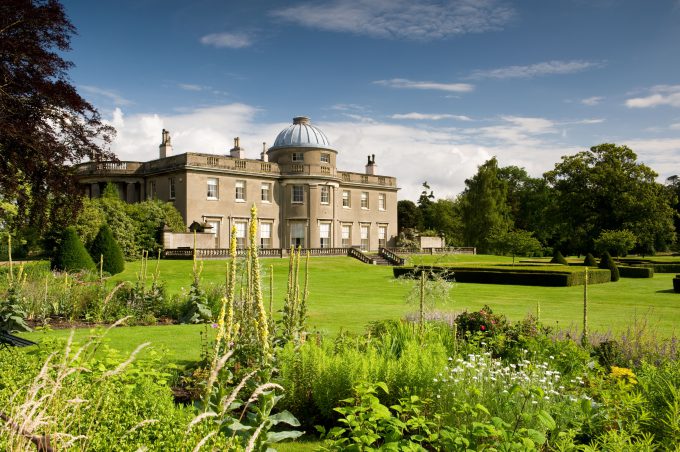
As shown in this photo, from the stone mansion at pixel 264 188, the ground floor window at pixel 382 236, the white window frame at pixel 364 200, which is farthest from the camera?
the ground floor window at pixel 382 236

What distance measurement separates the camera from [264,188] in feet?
145

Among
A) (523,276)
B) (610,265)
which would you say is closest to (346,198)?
(610,265)

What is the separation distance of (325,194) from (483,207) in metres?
18.1

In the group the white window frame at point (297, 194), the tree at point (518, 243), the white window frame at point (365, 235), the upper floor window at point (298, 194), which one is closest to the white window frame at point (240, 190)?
the white window frame at point (297, 194)

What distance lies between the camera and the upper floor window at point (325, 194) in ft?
148

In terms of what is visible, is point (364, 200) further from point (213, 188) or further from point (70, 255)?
point (70, 255)

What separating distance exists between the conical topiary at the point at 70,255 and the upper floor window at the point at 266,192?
20615 mm

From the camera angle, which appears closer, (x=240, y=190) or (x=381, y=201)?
(x=240, y=190)

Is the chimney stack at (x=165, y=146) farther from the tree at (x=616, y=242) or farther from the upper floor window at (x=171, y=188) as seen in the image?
the tree at (x=616, y=242)

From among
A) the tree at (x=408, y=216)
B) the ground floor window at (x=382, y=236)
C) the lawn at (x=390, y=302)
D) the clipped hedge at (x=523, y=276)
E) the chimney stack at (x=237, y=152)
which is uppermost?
the chimney stack at (x=237, y=152)

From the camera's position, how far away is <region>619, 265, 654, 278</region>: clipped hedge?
1278 inches

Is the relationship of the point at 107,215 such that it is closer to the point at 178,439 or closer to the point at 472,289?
the point at 472,289

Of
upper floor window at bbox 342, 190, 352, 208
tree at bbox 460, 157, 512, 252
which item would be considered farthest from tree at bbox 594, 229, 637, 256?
upper floor window at bbox 342, 190, 352, 208

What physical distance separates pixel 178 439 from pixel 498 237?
38.2 m
